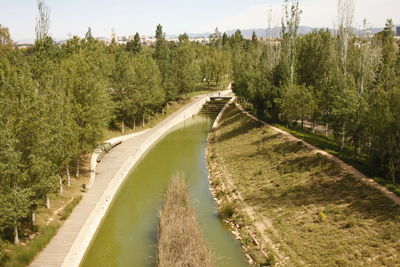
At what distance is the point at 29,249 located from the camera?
19469 millimetres

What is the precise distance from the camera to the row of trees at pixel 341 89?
24297 mm

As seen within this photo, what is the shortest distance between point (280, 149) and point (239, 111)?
1079 inches

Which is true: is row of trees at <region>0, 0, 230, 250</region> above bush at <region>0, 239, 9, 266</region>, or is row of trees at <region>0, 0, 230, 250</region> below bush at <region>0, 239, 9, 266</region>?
above

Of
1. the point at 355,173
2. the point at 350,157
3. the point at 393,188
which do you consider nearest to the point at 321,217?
the point at 393,188

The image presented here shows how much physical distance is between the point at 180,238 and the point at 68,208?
9.87 meters

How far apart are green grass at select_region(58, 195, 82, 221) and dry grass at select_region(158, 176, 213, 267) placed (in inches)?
252

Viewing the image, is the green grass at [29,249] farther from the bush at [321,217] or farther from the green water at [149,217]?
the bush at [321,217]

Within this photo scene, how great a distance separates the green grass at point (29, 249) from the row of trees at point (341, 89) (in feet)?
71.1

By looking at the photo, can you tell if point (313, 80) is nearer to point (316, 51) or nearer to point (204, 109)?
point (316, 51)

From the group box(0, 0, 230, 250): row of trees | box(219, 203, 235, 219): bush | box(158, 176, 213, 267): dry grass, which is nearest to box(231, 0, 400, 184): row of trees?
A: box(219, 203, 235, 219): bush

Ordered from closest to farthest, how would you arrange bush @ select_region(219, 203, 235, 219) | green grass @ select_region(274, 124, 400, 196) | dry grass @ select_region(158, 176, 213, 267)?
dry grass @ select_region(158, 176, 213, 267) → green grass @ select_region(274, 124, 400, 196) → bush @ select_region(219, 203, 235, 219)

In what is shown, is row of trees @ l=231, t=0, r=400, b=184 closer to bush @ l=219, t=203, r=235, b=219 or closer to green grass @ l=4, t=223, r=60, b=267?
bush @ l=219, t=203, r=235, b=219

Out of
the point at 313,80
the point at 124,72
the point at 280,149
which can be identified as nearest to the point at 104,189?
the point at 280,149

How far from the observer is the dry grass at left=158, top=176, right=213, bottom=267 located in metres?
17.4
